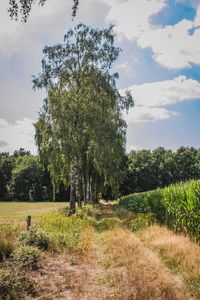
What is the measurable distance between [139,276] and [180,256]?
95.0 inches

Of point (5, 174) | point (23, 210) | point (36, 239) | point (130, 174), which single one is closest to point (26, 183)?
point (5, 174)

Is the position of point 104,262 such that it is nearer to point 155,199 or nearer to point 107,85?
point 155,199

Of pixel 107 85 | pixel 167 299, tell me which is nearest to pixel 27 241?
pixel 167 299

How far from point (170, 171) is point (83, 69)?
3007 inches

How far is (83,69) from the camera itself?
3130 cm

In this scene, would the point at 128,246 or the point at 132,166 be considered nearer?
the point at 128,246

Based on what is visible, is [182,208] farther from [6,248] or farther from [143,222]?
[6,248]

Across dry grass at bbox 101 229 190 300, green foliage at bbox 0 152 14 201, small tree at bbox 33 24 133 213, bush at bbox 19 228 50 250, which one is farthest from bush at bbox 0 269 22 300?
green foliage at bbox 0 152 14 201

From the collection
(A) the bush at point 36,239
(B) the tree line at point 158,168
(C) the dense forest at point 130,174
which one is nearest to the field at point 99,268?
(A) the bush at point 36,239

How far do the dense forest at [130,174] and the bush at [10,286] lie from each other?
77935mm

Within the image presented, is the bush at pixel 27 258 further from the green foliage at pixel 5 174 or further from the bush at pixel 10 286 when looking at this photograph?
the green foliage at pixel 5 174

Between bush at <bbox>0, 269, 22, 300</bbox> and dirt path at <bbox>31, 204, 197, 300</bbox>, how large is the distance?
46 cm

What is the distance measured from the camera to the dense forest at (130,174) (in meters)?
93.1

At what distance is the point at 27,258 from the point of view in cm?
1027
